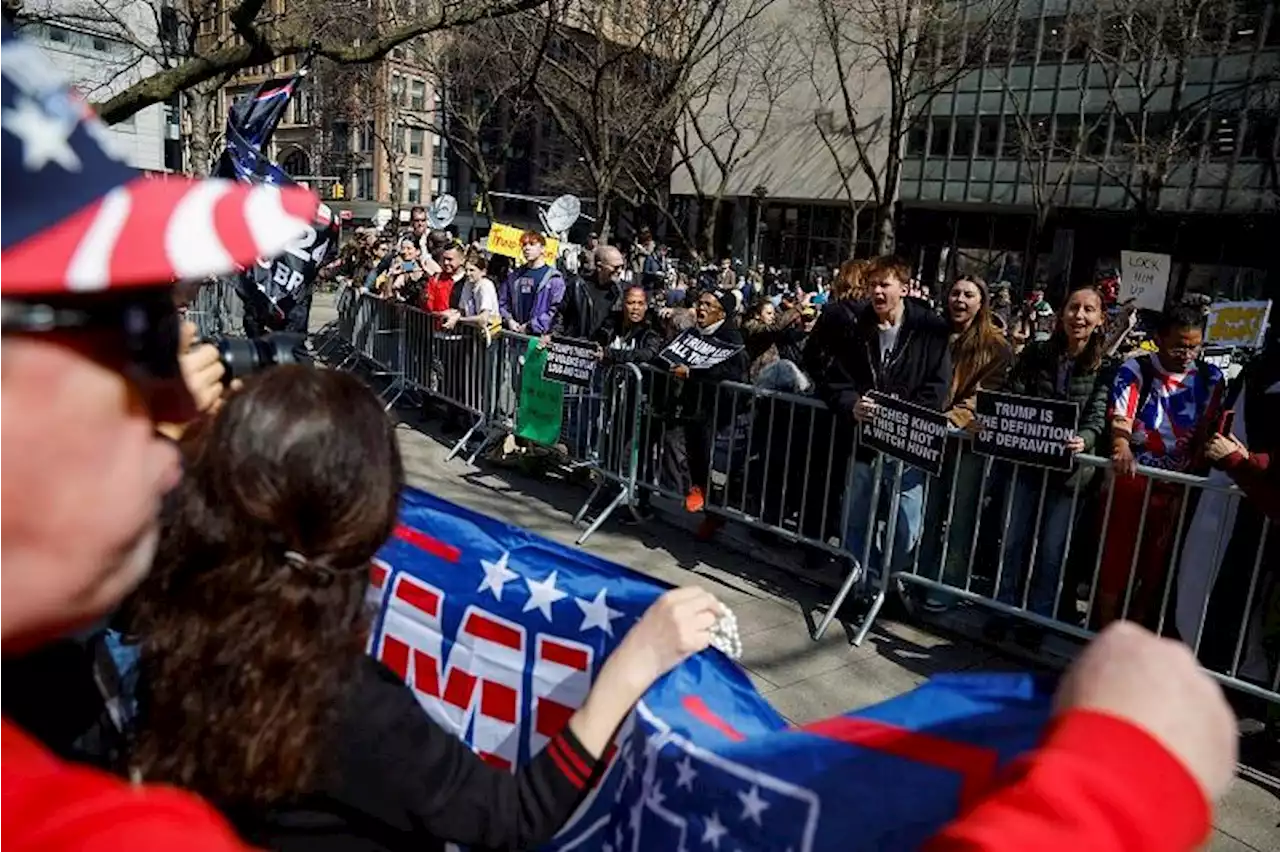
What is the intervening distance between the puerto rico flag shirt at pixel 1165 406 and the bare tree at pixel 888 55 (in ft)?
65.8

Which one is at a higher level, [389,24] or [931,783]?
[389,24]

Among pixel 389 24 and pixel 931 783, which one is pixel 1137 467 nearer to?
pixel 931 783

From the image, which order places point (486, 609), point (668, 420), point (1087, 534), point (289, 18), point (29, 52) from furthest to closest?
point (289, 18)
point (668, 420)
point (1087, 534)
point (486, 609)
point (29, 52)

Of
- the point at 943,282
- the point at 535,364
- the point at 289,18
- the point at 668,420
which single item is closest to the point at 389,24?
the point at 289,18

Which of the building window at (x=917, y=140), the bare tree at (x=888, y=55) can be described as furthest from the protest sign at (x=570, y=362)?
the building window at (x=917, y=140)

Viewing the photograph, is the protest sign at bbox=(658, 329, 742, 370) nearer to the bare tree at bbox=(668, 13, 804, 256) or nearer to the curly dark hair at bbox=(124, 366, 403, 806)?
the curly dark hair at bbox=(124, 366, 403, 806)

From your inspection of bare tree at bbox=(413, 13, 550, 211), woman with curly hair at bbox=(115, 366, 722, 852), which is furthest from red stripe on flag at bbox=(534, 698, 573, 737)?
bare tree at bbox=(413, 13, 550, 211)

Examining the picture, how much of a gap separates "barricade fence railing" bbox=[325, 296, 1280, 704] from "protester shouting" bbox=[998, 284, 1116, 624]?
0.04 feet

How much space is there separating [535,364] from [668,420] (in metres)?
1.63

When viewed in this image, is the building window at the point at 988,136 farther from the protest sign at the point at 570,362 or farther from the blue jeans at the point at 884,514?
the blue jeans at the point at 884,514

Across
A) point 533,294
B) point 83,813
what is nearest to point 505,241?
point 533,294

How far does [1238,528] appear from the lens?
436 cm

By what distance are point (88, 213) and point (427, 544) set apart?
1548 mm

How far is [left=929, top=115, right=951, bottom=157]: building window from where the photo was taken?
39.4 metres
